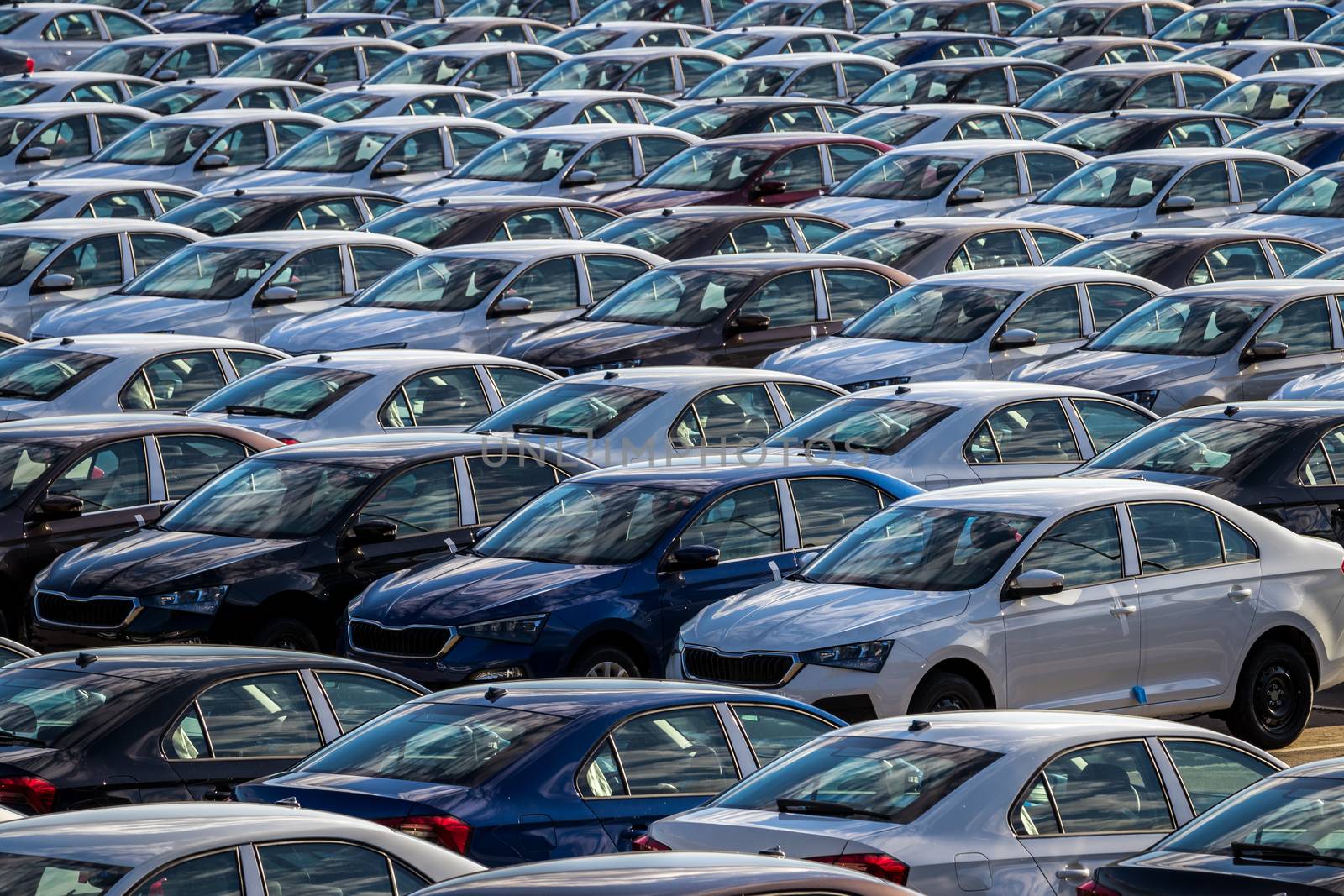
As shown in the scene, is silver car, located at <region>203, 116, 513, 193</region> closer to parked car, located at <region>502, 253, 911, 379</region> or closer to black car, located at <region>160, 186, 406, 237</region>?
black car, located at <region>160, 186, 406, 237</region>

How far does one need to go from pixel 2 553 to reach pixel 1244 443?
707cm

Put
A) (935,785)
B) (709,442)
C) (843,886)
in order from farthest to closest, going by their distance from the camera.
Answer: (709,442) → (935,785) → (843,886)

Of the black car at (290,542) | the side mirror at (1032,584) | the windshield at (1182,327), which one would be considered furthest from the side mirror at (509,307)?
the side mirror at (1032,584)

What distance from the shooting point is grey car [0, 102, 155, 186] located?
1155 inches

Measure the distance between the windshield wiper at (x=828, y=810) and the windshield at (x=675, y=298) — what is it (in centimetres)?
1108

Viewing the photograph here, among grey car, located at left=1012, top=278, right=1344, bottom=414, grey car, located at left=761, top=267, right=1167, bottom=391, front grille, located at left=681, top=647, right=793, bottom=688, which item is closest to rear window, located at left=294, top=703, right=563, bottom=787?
front grille, located at left=681, top=647, right=793, bottom=688

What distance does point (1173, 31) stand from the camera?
1423 inches

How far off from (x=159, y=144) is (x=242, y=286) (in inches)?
305

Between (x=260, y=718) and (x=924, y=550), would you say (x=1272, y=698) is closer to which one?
(x=924, y=550)

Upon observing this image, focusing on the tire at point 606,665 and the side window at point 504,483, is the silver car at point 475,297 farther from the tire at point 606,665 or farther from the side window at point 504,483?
the tire at point 606,665

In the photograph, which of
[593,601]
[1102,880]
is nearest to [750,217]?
[593,601]

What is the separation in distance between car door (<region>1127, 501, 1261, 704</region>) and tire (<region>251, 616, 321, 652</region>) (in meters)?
4.33

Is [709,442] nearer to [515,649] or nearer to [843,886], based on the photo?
[515,649]

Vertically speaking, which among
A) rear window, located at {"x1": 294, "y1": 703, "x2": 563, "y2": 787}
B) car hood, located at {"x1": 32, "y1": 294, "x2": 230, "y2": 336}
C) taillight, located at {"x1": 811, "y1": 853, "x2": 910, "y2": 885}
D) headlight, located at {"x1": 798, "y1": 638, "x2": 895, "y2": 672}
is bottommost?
car hood, located at {"x1": 32, "y1": 294, "x2": 230, "y2": 336}
